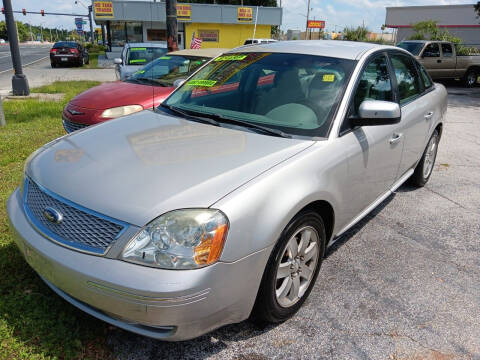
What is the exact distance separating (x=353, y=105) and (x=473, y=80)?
16984 mm

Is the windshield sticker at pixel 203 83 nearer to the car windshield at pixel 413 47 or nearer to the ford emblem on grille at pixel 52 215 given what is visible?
the ford emblem on grille at pixel 52 215

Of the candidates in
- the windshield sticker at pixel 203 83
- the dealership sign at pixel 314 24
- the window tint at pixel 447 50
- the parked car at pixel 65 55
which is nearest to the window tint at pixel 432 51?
the window tint at pixel 447 50

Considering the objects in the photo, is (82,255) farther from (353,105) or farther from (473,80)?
(473,80)

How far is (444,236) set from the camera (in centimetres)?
382

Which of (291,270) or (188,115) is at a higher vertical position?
(188,115)

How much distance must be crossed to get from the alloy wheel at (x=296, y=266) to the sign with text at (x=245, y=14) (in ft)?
104

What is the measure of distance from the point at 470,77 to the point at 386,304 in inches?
677

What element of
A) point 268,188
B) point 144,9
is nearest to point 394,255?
point 268,188

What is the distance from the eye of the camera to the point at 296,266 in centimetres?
250

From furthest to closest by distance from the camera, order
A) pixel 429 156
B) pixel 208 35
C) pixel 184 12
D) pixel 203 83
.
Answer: pixel 208 35, pixel 184 12, pixel 429 156, pixel 203 83

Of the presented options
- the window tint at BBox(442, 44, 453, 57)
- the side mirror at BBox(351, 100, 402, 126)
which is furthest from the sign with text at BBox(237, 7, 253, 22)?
the side mirror at BBox(351, 100, 402, 126)

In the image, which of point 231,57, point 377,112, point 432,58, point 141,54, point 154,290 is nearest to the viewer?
point 154,290

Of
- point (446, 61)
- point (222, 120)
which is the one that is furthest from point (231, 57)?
point (446, 61)

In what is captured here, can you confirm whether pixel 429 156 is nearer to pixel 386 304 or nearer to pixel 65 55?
pixel 386 304
